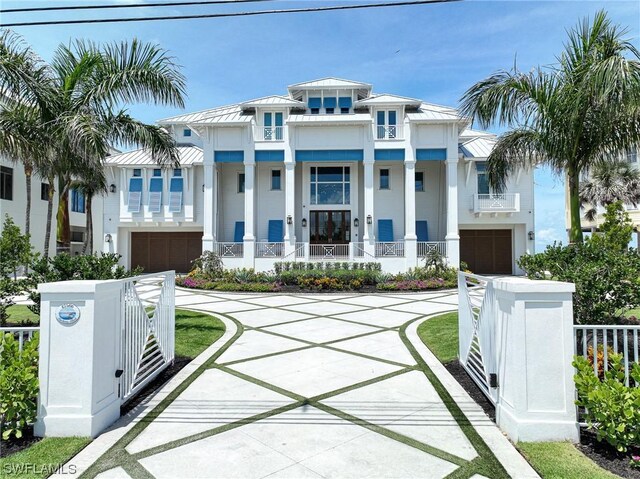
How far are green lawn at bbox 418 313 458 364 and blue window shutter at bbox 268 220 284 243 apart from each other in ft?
42.5

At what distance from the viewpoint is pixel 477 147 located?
869 inches

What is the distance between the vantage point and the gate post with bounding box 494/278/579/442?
3430 mm

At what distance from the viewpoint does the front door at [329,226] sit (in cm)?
2181

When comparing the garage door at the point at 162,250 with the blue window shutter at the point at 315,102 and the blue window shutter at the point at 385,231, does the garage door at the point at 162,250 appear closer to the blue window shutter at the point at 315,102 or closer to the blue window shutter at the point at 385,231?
the blue window shutter at the point at 315,102

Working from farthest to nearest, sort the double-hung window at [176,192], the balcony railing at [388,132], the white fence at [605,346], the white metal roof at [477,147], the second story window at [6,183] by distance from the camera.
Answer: the double-hung window at [176,192] → the white metal roof at [477,147] → the second story window at [6,183] → the balcony railing at [388,132] → the white fence at [605,346]

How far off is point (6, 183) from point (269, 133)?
595 inches

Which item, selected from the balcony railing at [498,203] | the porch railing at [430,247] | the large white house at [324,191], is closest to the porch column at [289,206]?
the large white house at [324,191]

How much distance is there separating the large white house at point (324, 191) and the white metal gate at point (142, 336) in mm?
13799

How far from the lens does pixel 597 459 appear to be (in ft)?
10.3

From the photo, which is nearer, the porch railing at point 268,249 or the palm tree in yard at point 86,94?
the palm tree in yard at point 86,94

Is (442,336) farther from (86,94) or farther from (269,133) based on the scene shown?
(269,133)

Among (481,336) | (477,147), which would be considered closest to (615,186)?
(477,147)

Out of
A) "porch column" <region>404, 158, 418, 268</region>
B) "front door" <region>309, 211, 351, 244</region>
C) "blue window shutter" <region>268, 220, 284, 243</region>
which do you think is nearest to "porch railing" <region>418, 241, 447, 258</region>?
"porch column" <region>404, 158, 418, 268</region>

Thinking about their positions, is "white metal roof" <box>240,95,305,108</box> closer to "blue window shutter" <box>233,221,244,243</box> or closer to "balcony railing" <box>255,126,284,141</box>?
"balcony railing" <box>255,126,284,141</box>
